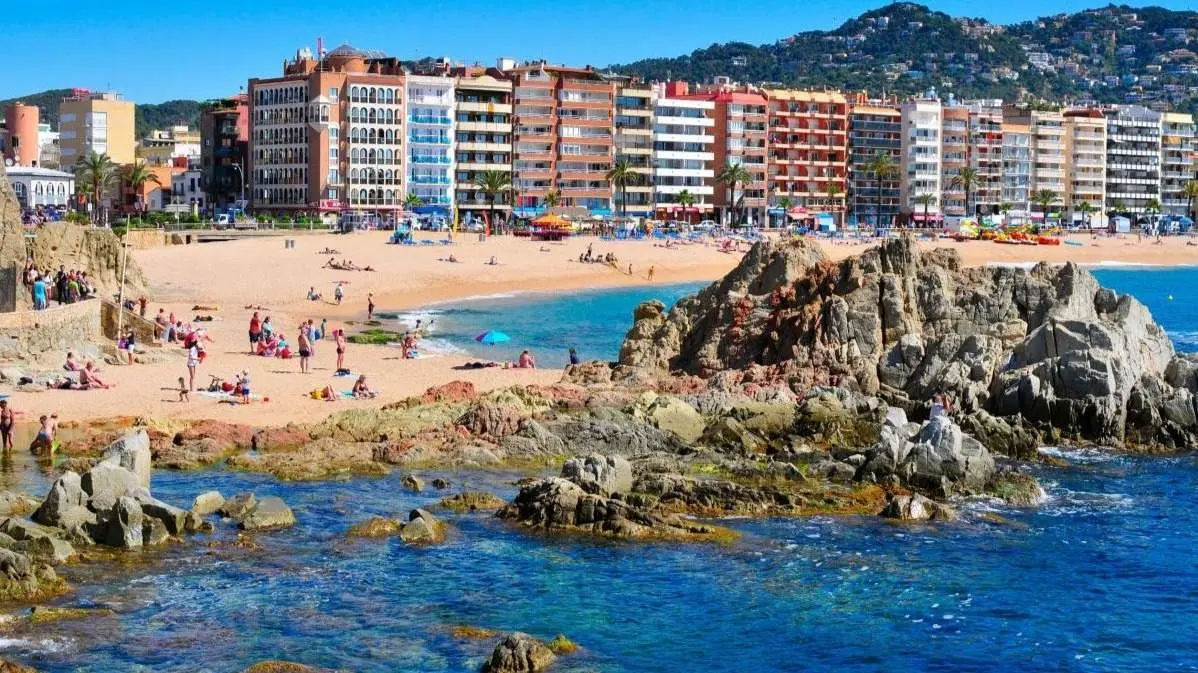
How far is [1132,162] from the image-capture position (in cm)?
17275

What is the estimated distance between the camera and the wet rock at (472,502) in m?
26.7

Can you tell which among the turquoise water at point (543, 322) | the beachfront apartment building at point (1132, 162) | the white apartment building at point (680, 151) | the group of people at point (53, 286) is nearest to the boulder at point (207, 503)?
the group of people at point (53, 286)

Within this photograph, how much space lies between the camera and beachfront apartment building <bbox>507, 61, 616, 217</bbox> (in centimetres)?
12812

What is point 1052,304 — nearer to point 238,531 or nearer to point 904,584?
point 904,584

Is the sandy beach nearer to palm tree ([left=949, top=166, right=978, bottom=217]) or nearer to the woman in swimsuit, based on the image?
the woman in swimsuit

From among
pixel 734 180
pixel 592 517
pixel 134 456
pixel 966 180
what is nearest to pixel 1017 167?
pixel 966 180

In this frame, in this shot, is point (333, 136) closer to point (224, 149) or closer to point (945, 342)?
point (224, 149)

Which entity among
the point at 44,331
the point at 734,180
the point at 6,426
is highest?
the point at 734,180

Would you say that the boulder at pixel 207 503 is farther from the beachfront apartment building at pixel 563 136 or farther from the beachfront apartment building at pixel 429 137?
the beachfront apartment building at pixel 563 136

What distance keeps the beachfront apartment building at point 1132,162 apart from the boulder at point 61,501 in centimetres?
16126

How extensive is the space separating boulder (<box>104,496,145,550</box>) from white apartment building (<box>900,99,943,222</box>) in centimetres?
13841

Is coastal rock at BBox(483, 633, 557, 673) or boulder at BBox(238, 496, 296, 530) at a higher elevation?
boulder at BBox(238, 496, 296, 530)

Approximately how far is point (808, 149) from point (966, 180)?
17.9 m

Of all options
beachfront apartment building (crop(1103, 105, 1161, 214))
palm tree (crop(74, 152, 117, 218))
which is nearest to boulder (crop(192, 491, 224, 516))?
palm tree (crop(74, 152, 117, 218))
